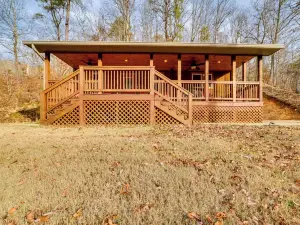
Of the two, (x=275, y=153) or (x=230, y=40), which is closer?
(x=275, y=153)

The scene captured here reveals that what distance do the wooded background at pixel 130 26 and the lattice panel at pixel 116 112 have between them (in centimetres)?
950

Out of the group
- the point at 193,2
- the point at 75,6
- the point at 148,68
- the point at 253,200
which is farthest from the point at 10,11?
the point at 253,200

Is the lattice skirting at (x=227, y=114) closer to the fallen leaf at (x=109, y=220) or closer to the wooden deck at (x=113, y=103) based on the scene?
the wooden deck at (x=113, y=103)

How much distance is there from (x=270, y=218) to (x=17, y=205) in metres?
2.64

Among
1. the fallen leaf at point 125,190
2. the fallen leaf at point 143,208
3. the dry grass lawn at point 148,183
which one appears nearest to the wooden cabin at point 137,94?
the dry grass lawn at point 148,183

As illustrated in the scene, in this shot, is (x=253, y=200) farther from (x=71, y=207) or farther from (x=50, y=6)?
(x=50, y=6)

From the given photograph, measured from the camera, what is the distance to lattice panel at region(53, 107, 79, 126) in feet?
25.8

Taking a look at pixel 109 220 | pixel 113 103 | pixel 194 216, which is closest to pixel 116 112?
pixel 113 103

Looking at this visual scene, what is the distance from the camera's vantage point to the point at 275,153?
395 cm

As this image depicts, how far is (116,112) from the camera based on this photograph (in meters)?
8.06

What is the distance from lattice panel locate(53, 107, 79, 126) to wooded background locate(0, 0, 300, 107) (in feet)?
28.6

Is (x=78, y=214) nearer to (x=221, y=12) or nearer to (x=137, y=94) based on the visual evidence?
(x=137, y=94)

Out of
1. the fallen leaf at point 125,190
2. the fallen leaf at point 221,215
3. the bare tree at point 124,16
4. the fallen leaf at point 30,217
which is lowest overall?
the fallen leaf at point 30,217

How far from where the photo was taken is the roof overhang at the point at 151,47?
8.89 metres
